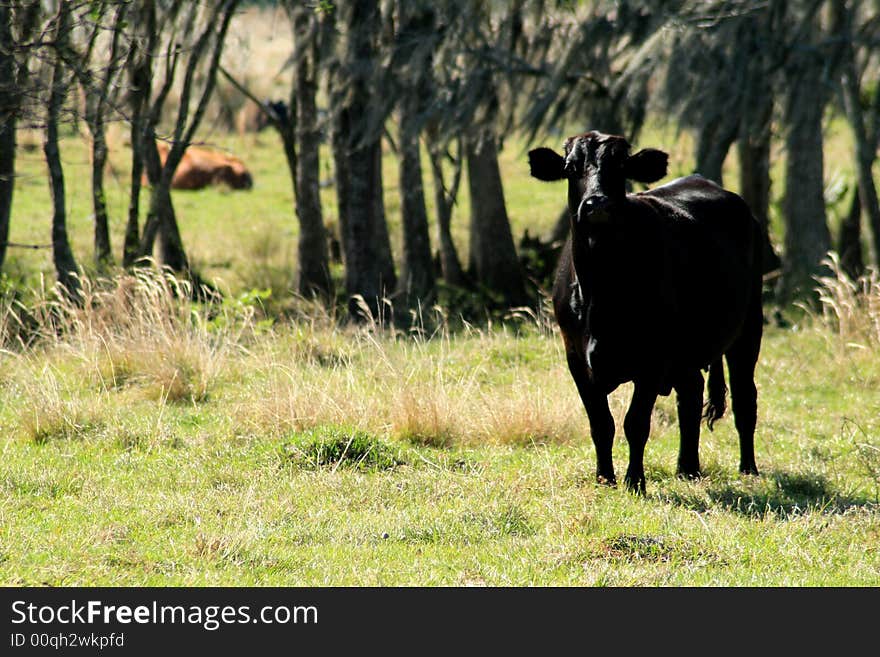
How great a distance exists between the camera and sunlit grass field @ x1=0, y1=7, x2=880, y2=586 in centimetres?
593

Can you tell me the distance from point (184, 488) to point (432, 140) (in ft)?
36.5

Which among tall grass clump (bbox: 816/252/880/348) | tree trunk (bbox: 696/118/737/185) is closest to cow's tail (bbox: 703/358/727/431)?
tall grass clump (bbox: 816/252/880/348)

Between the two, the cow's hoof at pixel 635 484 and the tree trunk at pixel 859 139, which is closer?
the cow's hoof at pixel 635 484

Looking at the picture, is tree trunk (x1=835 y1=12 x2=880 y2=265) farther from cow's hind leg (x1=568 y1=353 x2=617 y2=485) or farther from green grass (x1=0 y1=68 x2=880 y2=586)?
cow's hind leg (x1=568 y1=353 x2=617 y2=485)

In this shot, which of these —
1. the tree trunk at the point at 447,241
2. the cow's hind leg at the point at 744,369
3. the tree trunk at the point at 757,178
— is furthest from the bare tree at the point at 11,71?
the tree trunk at the point at 757,178

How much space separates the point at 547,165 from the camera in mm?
6977

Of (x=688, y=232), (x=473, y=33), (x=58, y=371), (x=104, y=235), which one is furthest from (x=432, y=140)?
(x=688, y=232)

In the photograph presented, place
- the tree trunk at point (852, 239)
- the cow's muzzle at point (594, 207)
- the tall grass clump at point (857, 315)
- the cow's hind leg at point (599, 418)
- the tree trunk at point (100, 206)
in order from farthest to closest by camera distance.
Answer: the tree trunk at point (852, 239) < the tree trunk at point (100, 206) < the tall grass clump at point (857, 315) < the cow's hind leg at point (599, 418) < the cow's muzzle at point (594, 207)

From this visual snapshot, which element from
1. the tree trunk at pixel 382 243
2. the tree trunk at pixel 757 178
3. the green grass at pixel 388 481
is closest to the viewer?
the green grass at pixel 388 481

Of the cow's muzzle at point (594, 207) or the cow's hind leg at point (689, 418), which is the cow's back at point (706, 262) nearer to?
the cow's hind leg at point (689, 418)

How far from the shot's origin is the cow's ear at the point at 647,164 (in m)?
6.83

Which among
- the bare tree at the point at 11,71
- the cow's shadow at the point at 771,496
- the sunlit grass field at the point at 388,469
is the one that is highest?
the bare tree at the point at 11,71

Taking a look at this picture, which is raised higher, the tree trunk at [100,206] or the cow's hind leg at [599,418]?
the tree trunk at [100,206]

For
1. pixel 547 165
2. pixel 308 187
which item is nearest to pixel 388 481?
pixel 547 165
